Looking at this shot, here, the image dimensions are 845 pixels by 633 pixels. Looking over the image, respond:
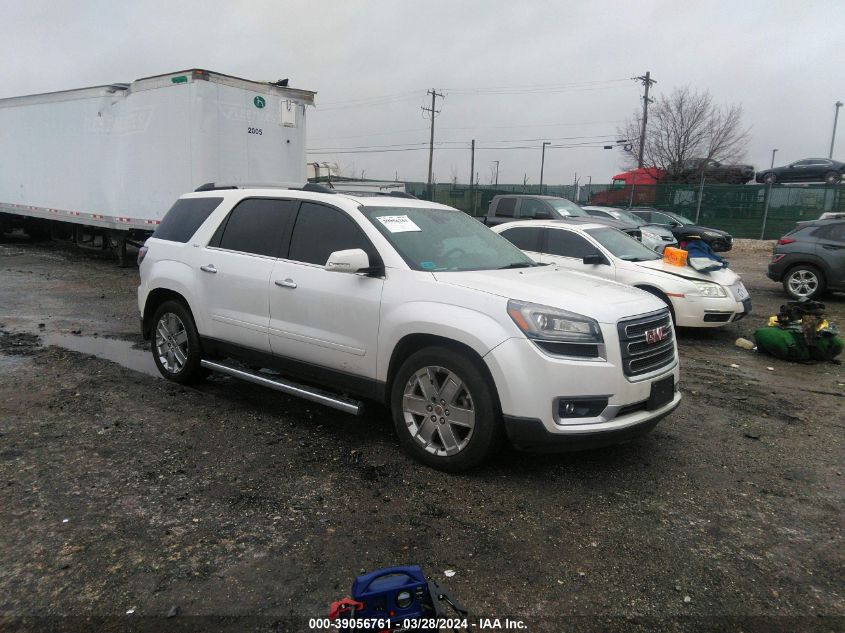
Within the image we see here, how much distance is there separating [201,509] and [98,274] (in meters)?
11.5

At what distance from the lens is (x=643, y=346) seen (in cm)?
398

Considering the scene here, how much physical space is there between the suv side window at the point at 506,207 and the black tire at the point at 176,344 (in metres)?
9.19

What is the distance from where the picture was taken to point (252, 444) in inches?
177

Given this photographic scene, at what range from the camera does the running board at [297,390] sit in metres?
4.33

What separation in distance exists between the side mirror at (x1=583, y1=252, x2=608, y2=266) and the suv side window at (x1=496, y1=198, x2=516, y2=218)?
5215 mm

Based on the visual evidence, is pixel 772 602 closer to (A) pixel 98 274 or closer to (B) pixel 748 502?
(B) pixel 748 502

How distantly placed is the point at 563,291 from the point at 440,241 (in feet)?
3.57

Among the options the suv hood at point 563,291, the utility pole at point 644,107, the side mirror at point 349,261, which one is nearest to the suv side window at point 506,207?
the suv hood at point 563,291

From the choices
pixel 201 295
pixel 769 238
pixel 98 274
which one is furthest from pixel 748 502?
pixel 769 238

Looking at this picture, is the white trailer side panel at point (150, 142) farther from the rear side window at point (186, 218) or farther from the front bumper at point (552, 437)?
the front bumper at point (552, 437)

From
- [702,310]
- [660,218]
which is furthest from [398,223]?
[660,218]

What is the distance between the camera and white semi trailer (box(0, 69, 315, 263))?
1155 cm

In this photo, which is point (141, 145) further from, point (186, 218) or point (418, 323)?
point (418, 323)

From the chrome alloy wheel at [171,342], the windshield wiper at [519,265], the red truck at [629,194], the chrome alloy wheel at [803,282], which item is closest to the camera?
the windshield wiper at [519,265]
